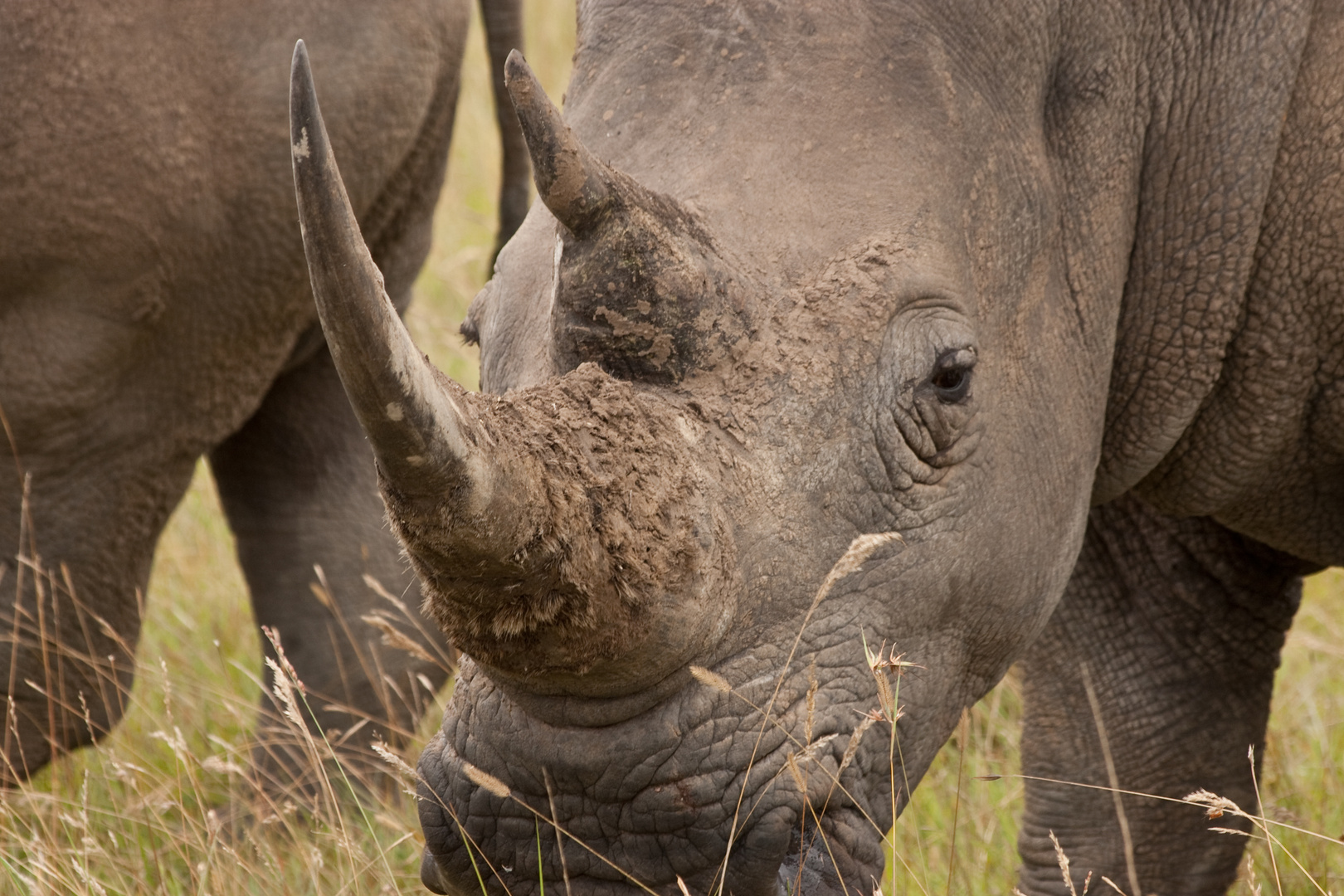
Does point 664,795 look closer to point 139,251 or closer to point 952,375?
point 952,375

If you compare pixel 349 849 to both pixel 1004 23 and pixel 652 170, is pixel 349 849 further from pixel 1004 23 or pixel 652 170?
pixel 1004 23

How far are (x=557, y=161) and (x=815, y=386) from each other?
50 centimetres

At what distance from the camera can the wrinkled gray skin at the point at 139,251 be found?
3484mm

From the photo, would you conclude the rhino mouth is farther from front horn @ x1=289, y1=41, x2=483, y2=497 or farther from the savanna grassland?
front horn @ x1=289, y1=41, x2=483, y2=497

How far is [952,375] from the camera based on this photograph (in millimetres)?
2682

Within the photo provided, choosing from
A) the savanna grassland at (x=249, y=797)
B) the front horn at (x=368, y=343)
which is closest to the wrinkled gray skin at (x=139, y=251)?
the savanna grassland at (x=249, y=797)

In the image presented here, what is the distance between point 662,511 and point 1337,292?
1.41 m

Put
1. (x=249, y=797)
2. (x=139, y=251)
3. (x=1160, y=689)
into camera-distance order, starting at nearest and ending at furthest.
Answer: (x=139, y=251), (x=1160, y=689), (x=249, y=797)

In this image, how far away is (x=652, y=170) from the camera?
263 cm

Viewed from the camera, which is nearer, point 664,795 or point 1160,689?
point 664,795

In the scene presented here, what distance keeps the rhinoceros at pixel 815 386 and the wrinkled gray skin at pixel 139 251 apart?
1.04 meters

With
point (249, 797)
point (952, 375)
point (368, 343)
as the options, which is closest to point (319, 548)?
point (249, 797)

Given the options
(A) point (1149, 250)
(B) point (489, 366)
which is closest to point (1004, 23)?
(A) point (1149, 250)

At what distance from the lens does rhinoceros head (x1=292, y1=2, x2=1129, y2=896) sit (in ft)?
7.14
